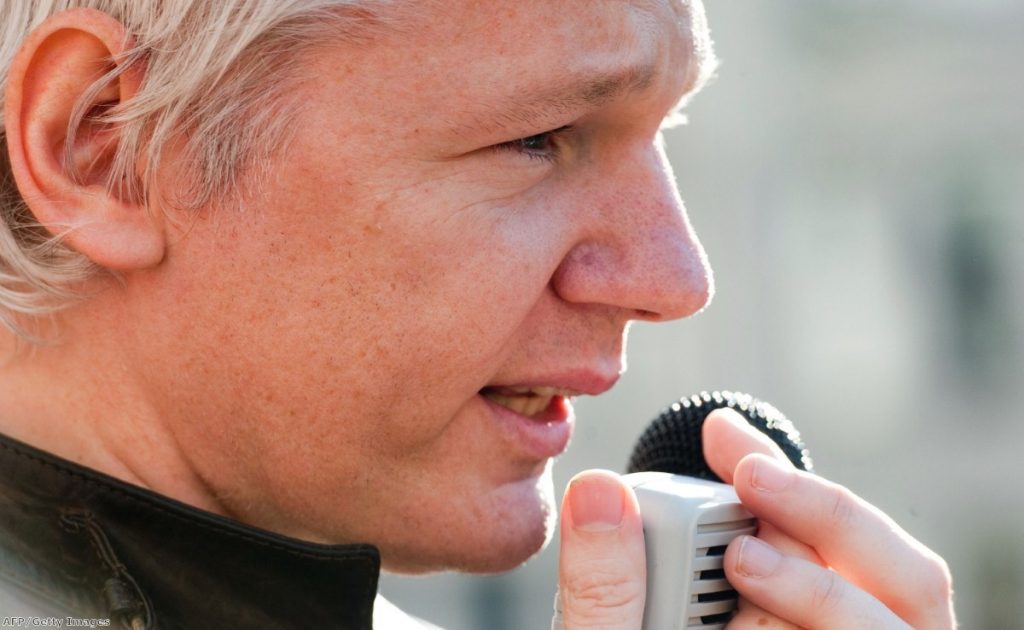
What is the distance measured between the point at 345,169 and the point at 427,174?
138 millimetres

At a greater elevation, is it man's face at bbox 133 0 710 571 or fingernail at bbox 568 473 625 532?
man's face at bbox 133 0 710 571

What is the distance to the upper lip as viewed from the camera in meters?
2.32

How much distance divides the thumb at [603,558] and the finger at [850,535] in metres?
0.19

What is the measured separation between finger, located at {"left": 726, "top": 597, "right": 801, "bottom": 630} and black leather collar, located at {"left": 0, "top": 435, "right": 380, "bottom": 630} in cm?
68

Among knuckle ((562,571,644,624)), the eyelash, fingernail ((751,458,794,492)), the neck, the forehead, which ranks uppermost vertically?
the forehead

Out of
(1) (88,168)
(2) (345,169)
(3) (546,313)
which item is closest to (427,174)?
(2) (345,169)

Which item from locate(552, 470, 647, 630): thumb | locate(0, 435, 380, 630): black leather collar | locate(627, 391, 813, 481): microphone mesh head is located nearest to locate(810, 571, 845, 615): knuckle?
locate(552, 470, 647, 630): thumb

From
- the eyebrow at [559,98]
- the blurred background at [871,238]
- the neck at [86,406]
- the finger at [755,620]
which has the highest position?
the eyebrow at [559,98]

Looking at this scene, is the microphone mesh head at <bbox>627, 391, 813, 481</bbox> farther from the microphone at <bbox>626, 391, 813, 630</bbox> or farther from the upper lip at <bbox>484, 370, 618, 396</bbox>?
the microphone at <bbox>626, 391, 813, 630</bbox>

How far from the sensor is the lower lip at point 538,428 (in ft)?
7.65

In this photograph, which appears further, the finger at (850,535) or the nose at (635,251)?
the nose at (635,251)

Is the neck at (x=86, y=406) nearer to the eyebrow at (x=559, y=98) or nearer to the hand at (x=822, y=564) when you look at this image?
the eyebrow at (x=559, y=98)

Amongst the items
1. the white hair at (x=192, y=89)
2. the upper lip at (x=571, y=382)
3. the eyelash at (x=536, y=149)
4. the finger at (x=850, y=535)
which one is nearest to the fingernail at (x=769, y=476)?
the finger at (x=850, y=535)

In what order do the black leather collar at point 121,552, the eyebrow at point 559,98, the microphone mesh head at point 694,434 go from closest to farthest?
the black leather collar at point 121,552
the eyebrow at point 559,98
the microphone mesh head at point 694,434
